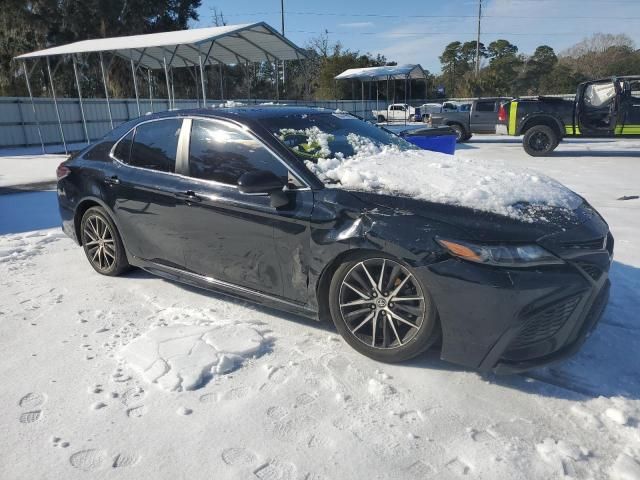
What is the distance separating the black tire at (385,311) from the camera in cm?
271

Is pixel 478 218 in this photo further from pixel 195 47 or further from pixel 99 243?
pixel 195 47

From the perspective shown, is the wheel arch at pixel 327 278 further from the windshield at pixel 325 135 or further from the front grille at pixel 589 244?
the front grille at pixel 589 244

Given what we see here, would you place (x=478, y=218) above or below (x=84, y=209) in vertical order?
above

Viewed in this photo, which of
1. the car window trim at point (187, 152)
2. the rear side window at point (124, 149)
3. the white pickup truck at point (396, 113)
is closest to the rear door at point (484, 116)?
the rear side window at point (124, 149)

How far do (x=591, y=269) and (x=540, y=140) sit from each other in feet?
40.9

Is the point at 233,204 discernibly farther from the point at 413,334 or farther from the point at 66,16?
the point at 66,16

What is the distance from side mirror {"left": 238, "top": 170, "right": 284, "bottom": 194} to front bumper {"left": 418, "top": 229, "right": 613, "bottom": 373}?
1054 mm

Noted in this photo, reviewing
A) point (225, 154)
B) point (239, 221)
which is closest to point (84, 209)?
point (225, 154)

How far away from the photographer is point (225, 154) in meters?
3.44

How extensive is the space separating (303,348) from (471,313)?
112 cm

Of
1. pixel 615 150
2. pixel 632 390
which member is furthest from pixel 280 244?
pixel 615 150

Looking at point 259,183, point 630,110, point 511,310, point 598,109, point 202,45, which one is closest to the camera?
point 511,310

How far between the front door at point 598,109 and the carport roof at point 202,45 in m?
8.51

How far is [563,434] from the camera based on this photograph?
90.8 inches
